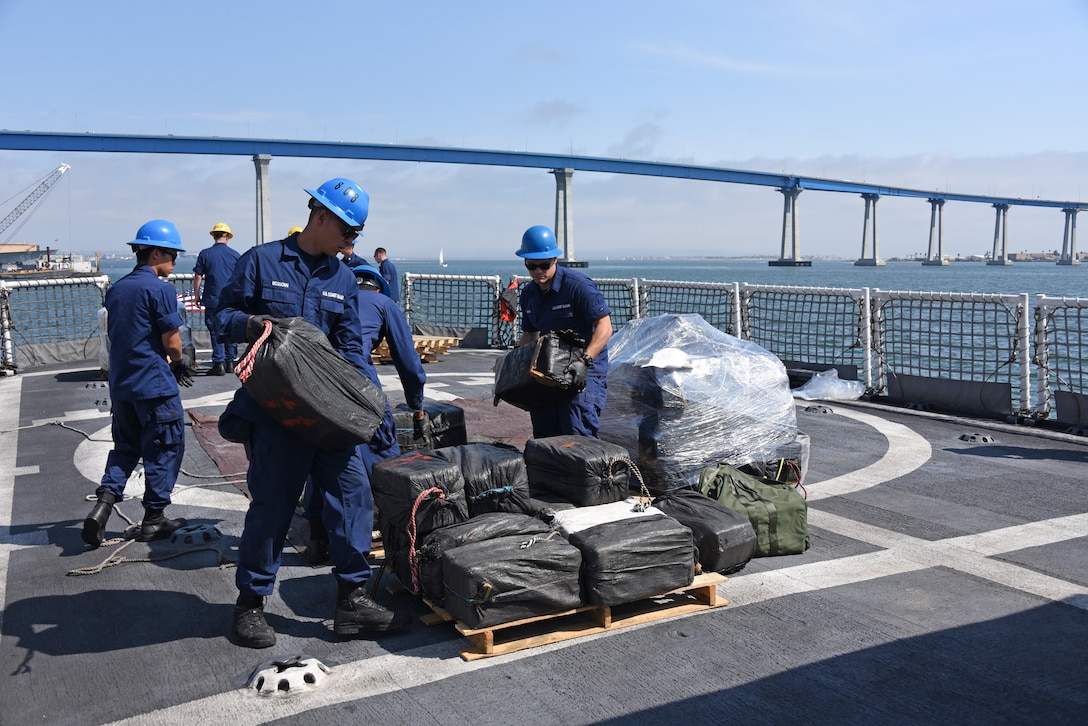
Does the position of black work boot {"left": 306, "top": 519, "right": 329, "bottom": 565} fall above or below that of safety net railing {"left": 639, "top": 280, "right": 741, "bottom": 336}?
below

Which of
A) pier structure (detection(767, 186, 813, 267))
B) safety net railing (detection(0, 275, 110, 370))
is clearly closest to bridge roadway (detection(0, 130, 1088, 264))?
pier structure (detection(767, 186, 813, 267))

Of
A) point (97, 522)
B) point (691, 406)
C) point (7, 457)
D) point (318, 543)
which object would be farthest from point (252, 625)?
point (7, 457)

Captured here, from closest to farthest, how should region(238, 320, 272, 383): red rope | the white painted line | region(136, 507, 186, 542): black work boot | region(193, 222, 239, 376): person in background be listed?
1. region(238, 320, 272, 383): red rope
2. region(136, 507, 186, 542): black work boot
3. the white painted line
4. region(193, 222, 239, 376): person in background

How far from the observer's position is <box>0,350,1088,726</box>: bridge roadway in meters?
3.34

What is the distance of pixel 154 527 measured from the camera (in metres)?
5.55

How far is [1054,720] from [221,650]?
3492mm

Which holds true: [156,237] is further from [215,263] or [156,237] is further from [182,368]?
[215,263]

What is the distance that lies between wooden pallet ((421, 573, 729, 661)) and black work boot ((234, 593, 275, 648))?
74 centimetres

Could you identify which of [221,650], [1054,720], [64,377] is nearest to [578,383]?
[221,650]

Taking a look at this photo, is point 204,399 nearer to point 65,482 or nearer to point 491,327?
point 65,482

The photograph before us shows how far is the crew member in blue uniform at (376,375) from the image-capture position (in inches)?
196

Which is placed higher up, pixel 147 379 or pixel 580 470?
pixel 147 379

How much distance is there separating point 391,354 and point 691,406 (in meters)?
2.52

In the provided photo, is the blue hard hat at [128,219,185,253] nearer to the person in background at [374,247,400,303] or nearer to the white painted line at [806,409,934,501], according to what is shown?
the white painted line at [806,409,934,501]
